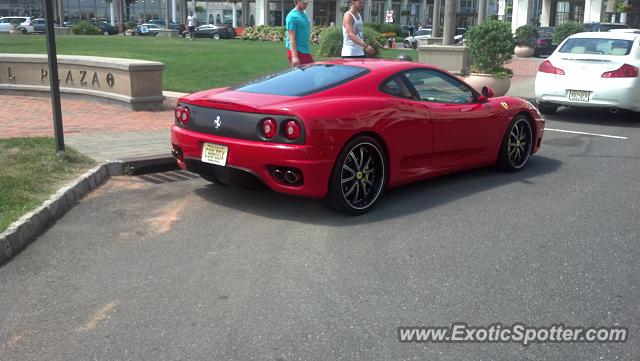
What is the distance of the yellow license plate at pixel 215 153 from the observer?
553 centimetres

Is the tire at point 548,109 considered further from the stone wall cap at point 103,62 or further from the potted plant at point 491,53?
the stone wall cap at point 103,62

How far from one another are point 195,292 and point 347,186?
1.94 meters

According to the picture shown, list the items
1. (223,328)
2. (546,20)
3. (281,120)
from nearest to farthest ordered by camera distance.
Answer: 1. (223,328)
2. (281,120)
3. (546,20)

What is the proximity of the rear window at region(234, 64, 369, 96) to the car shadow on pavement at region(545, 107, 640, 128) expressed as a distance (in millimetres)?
6877

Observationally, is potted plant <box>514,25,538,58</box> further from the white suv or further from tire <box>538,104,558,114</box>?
the white suv

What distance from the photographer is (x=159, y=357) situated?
3293 millimetres

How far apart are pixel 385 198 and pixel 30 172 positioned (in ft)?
11.1

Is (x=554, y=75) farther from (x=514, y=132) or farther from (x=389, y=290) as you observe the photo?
(x=389, y=290)

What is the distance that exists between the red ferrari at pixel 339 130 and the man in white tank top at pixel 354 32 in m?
3.21

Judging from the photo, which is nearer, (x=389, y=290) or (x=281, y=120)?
(x=389, y=290)

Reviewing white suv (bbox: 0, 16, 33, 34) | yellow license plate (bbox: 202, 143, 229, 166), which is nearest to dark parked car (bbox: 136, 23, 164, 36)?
white suv (bbox: 0, 16, 33, 34)

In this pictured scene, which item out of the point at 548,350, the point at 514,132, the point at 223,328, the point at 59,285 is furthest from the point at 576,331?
the point at 514,132

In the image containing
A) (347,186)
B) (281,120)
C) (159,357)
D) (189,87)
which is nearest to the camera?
(159,357)

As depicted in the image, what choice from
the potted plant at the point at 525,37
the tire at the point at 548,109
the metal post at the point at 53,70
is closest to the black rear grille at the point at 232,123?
the metal post at the point at 53,70
